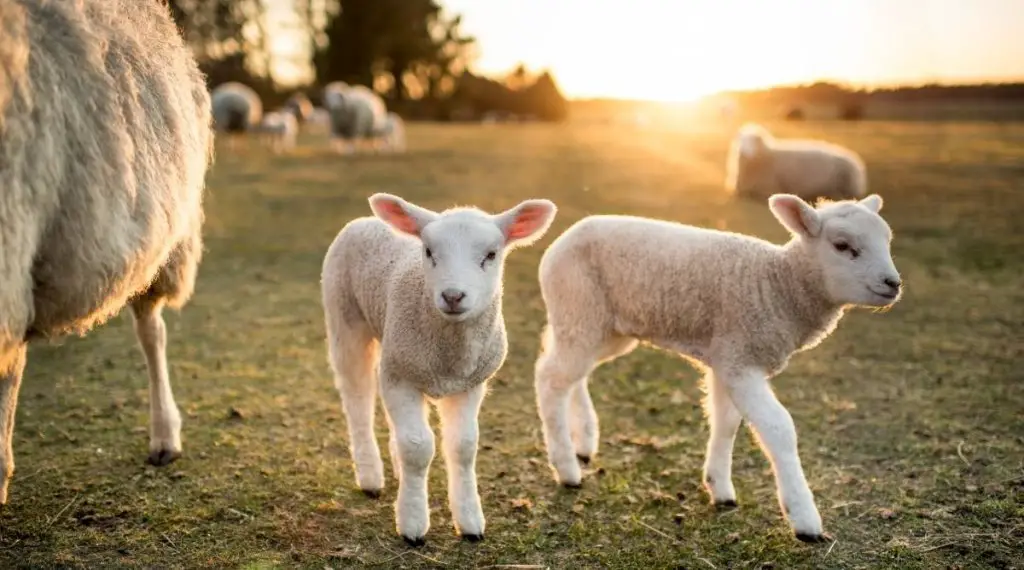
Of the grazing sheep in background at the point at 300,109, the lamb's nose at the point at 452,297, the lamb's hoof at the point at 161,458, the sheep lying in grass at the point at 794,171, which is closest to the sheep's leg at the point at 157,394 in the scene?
the lamb's hoof at the point at 161,458

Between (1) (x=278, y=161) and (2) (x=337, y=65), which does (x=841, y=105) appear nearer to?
(2) (x=337, y=65)

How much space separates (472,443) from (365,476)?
76 cm

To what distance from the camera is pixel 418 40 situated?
56906 millimetres

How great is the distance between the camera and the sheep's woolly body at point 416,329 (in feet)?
11.6

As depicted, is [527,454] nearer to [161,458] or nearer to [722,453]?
[722,453]

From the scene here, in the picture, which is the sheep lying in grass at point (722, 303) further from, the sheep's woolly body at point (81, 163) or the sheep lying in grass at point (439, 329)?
the sheep's woolly body at point (81, 163)

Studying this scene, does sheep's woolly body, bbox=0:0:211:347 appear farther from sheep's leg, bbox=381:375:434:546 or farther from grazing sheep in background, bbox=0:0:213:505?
sheep's leg, bbox=381:375:434:546

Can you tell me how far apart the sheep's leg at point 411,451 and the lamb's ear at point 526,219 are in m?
0.79

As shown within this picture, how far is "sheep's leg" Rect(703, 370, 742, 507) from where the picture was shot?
162 inches

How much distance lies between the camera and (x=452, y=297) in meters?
3.21

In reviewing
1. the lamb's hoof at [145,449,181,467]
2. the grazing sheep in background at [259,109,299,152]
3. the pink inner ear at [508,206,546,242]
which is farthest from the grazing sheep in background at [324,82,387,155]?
the pink inner ear at [508,206,546,242]

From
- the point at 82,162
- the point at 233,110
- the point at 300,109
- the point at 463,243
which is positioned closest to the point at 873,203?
the point at 463,243

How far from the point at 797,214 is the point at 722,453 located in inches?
47.3

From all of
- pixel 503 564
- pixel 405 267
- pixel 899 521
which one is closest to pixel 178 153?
pixel 405 267
